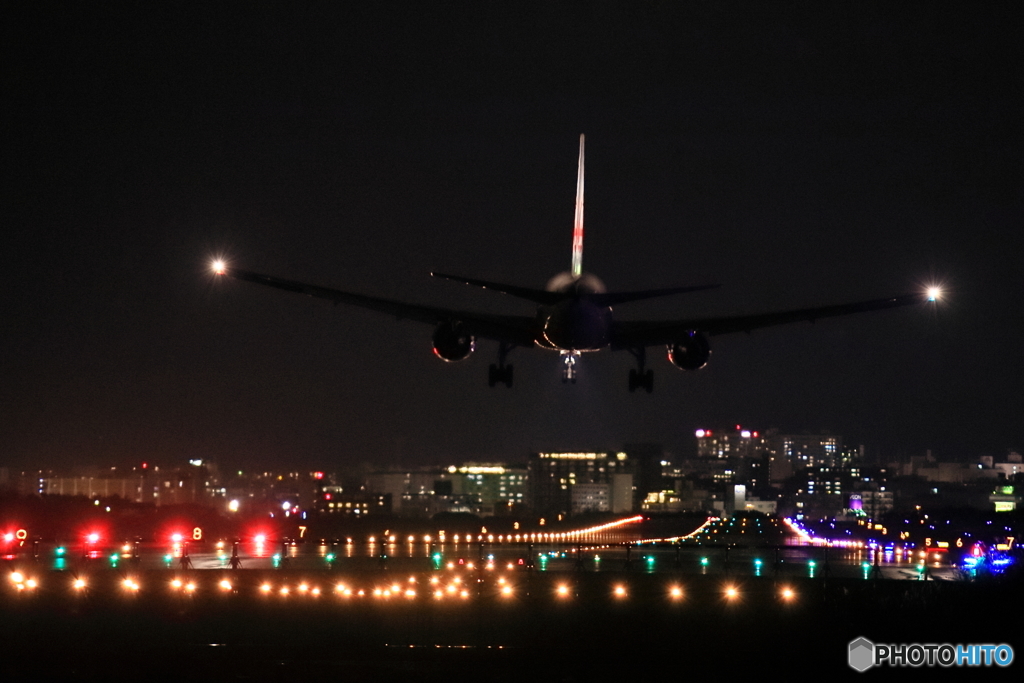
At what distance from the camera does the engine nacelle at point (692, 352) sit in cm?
4491

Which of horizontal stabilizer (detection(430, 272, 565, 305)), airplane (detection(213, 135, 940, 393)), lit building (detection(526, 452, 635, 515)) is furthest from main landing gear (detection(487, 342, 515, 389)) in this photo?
lit building (detection(526, 452, 635, 515))

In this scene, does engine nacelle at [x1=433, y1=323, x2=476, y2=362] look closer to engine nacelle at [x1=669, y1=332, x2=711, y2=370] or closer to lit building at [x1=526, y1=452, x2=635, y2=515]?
engine nacelle at [x1=669, y1=332, x2=711, y2=370]

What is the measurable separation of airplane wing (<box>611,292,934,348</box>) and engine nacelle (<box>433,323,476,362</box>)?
5648mm

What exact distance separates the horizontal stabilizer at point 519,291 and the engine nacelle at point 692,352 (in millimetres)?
6914

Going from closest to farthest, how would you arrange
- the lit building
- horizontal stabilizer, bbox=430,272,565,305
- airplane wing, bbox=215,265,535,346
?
horizontal stabilizer, bbox=430,272,565,305, airplane wing, bbox=215,265,535,346, the lit building

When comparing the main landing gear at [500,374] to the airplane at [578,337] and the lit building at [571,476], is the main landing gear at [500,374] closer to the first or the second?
the airplane at [578,337]

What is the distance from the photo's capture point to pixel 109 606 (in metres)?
42.3

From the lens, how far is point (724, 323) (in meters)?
46.0

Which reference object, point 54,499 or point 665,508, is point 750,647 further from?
point 665,508

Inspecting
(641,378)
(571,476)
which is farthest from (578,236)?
(571,476)

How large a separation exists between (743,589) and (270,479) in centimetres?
16335

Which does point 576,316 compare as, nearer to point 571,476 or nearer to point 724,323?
point 724,323

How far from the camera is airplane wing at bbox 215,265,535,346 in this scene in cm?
4478

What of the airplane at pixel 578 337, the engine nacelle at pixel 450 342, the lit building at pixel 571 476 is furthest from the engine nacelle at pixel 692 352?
the lit building at pixel 571 476
